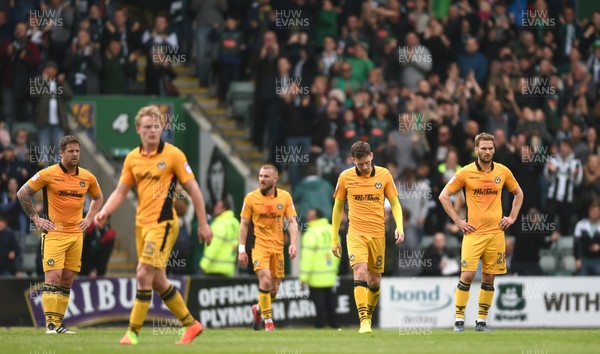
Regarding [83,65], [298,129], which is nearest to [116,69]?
[83,65]

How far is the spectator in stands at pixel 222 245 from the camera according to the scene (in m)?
26.4

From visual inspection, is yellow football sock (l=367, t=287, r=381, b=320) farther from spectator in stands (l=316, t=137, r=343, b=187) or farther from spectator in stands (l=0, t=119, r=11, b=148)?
spectator in stands (l=0, t=119, r=11, b=148)

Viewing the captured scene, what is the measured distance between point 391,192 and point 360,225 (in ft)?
2.18

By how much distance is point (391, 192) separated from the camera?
19.9m

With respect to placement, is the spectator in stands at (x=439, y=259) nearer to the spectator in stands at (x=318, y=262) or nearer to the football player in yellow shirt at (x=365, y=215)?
the spectator in stands at (x=318, y=262)

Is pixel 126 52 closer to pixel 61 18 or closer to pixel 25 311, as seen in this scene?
pixel 61 18

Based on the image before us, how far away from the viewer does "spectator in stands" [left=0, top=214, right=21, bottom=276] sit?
88.3ft

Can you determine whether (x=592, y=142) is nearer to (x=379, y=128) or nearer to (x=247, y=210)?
(x=379, y=128)

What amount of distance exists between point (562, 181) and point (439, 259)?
11.8 ft

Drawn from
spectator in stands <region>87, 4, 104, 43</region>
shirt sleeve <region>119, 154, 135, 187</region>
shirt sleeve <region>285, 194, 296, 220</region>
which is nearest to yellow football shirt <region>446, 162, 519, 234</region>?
shirt sleeve <region>285, 194, 296, 220</region>

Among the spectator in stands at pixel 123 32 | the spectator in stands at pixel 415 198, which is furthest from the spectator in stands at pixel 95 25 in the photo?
the spectator in stands at pixel 415 198

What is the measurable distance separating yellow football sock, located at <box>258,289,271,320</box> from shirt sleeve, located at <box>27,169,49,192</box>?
13.6 ft

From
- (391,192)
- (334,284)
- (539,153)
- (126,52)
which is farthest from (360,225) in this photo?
(126,52)

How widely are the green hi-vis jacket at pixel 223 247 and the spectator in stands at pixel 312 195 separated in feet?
6.09
